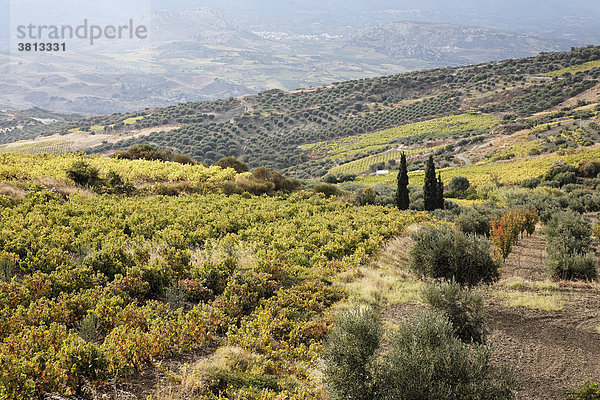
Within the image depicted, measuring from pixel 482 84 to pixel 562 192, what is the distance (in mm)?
81848

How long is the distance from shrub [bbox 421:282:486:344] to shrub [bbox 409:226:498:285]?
8.16 feet

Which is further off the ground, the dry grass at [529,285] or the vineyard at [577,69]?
the vineyard at [577,69]

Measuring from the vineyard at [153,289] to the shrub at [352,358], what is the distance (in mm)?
514

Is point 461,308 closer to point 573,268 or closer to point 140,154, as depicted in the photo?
point 573,268

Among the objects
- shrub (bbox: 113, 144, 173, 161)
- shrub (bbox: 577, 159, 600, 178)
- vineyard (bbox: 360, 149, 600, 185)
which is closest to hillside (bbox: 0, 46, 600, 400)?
shrub (bbox: 113, 144, 173, 161)

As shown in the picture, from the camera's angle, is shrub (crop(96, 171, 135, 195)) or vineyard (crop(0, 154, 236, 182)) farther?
shrub (crop(96, 171, 135, 195))

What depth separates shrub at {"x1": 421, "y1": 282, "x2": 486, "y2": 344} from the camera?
7418 millimetres

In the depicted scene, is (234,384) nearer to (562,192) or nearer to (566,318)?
(566,318)

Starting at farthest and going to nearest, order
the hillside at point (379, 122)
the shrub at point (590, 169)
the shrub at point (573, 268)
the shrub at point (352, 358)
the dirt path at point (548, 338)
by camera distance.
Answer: the hillside at point (379, 122) → the shrub at point (590, 169) → the shrub at point (573, 268) → the dirt path at point (548, 338) → the shrub at point (352, 358)

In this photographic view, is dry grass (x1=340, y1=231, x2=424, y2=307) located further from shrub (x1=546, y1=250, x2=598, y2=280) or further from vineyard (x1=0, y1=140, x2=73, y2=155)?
vineyard (x1=0, y1=140, x2=73, y2=155)

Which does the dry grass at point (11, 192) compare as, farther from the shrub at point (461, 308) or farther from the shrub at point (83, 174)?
the shrub at point (461, 308)

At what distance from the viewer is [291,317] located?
316 inches

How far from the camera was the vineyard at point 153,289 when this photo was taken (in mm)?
5539

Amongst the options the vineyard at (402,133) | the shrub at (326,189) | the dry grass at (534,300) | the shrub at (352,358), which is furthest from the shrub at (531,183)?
the vineyard at (402,133)
